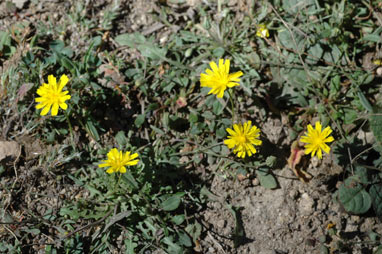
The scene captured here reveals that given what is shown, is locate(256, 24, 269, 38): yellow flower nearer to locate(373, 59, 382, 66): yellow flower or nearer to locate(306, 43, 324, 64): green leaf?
locate(306, 43, 324, 64): green leaf

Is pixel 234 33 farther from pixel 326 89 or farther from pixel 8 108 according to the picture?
pixel 8 108

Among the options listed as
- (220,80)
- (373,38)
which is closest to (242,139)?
(220,80)

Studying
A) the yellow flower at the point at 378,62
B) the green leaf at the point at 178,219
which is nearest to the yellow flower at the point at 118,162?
the green leaf at the point at 178,219

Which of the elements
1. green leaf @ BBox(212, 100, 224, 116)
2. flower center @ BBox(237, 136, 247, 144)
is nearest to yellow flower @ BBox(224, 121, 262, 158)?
flower center @ BBox(237, 136, 247, 144)

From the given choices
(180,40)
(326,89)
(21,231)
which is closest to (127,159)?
(21,231)

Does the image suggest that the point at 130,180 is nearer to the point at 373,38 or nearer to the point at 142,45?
the point at 142,45

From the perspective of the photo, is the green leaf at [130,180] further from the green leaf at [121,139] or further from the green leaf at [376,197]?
the green leaf at [376,197]
